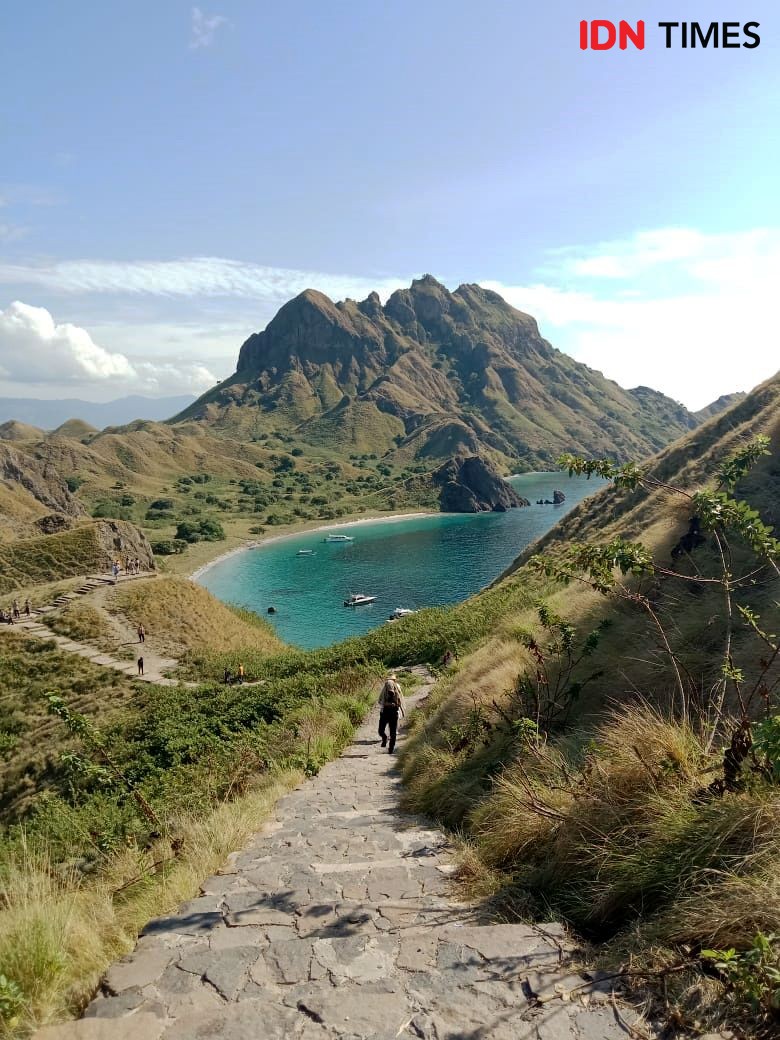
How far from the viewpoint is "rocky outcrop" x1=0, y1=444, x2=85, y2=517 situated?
112438 millimetres

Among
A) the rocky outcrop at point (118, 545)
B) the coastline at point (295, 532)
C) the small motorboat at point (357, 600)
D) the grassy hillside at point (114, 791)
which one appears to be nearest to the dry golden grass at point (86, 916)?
the grassy hillside at point (114, 791)

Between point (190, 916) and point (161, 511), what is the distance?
14916cm

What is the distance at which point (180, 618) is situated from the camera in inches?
1692

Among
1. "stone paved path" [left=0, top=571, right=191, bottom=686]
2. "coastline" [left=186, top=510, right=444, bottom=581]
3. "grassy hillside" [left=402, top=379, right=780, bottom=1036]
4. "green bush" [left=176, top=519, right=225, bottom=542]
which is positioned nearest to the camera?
"grassy hillside" [left=402, top=379, right=780, bottom=1036]

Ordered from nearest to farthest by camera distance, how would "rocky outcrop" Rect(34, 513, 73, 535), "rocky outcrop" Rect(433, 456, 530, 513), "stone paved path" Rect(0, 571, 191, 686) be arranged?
"stone paved path" Rect(0, 571, 191, 686), "rocky outcrop" Rect(34, 513, 73, 535), "rocky outcrop" Rect(433, 456, 530, 513)

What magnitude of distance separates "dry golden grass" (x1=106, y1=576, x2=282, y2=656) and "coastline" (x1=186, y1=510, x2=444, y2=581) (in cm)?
5150

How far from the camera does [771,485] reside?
682 inches

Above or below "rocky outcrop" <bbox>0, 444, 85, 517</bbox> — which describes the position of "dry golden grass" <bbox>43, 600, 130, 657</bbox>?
below

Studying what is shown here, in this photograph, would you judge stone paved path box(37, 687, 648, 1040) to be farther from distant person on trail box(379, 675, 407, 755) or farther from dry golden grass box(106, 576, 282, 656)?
dry golden grass box(106, 576, 282, 656)

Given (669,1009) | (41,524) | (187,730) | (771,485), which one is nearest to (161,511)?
(41,524)

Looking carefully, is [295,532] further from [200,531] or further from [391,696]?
[391,696]

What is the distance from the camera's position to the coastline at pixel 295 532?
10581 cm

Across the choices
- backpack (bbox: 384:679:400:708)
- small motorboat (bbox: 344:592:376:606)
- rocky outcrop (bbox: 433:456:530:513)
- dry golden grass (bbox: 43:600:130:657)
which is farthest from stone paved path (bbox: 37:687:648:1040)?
rocky outcrop (bbox: 433:456:530:513)

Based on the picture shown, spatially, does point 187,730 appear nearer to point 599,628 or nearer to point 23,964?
point 599,628
